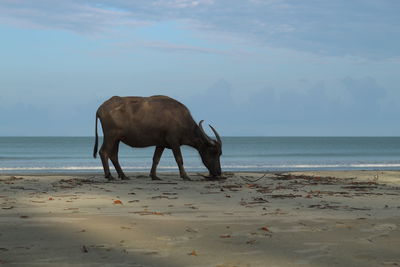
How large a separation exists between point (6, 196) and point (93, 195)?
1502mm

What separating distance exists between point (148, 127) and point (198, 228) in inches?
316

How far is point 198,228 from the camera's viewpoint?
276 inches

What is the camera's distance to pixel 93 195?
1085 centimetres

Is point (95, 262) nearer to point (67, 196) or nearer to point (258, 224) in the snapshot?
point (258, 224)

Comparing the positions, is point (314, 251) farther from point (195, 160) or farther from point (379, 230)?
point (195, 160)

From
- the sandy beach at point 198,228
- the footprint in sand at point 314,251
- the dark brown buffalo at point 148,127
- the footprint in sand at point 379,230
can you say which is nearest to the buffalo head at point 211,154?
the dark brown buffalo at point 148,127

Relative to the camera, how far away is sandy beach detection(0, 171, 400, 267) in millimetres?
5500

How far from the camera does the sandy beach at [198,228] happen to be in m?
5.50

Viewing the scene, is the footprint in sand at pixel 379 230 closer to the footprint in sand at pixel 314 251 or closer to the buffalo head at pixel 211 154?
the footprint in sand at pixel 314 251

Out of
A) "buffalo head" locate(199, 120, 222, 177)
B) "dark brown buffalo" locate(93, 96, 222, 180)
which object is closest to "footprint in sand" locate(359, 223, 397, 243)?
"dark brown buffalo" locate(93, 96, 222, 180)

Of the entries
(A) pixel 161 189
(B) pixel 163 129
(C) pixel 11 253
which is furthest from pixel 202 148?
(C) pixel 11 253

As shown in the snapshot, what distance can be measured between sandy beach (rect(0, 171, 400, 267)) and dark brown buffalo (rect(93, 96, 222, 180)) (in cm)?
338

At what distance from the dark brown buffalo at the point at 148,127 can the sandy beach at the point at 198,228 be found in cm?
338

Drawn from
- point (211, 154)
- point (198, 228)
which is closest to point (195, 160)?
point (211, 154)
